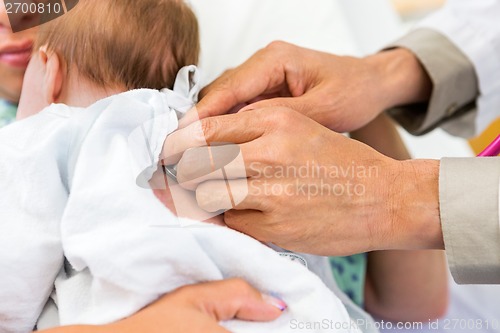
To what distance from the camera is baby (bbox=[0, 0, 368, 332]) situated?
602 millimetres

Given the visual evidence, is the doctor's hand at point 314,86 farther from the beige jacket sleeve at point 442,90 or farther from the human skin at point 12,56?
the human skin at point 12,56

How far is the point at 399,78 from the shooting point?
1.01 metres

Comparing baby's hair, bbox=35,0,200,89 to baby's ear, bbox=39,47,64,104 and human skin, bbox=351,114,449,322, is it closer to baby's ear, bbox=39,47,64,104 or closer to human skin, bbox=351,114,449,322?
baby's ear, bbox=39,47,64,104

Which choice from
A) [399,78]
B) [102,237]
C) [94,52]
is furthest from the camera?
[399,78]

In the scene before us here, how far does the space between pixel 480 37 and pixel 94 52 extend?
0.70 m

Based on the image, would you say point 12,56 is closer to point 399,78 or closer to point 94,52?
point 94,52

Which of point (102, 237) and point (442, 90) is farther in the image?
point (442, 90)

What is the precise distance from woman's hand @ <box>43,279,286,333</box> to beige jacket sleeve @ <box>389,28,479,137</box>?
546mm

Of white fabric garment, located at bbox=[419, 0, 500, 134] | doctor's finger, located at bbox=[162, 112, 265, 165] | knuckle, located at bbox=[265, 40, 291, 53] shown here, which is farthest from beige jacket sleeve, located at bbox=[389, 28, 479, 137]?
doctor's finger, located at bbox=[162, 112, 265, 165]

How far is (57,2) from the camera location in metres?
0.68

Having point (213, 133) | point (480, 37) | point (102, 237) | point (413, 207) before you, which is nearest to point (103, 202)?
point (102, 237)

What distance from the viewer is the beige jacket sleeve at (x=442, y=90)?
105 cm

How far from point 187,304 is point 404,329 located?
20.3 inches

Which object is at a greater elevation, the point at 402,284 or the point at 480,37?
the point at 480,37
